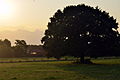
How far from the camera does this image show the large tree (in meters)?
73.4

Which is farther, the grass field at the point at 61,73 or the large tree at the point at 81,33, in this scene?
the large tree at the point at 81,33

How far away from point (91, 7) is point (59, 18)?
8.34 m

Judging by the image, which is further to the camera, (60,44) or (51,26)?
(51,26)

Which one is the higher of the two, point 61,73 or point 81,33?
point 81,33

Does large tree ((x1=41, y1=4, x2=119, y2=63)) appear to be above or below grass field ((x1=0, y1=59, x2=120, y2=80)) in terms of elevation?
above

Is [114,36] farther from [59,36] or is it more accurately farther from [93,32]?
[59,36]

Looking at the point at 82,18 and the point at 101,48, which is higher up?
the point at 82,18

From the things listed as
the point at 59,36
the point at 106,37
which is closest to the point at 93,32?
the point at 106,37

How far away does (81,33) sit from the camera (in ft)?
248

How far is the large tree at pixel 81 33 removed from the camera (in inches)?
2889

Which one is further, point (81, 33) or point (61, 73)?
point (81, 33)

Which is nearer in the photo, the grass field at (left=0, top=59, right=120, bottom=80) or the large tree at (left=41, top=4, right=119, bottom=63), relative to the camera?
the grass field at (left=0, top=59, right=120, bottom=80)

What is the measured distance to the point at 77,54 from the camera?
74188 millimetres

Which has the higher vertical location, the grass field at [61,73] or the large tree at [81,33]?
the large tree at [81,33]
